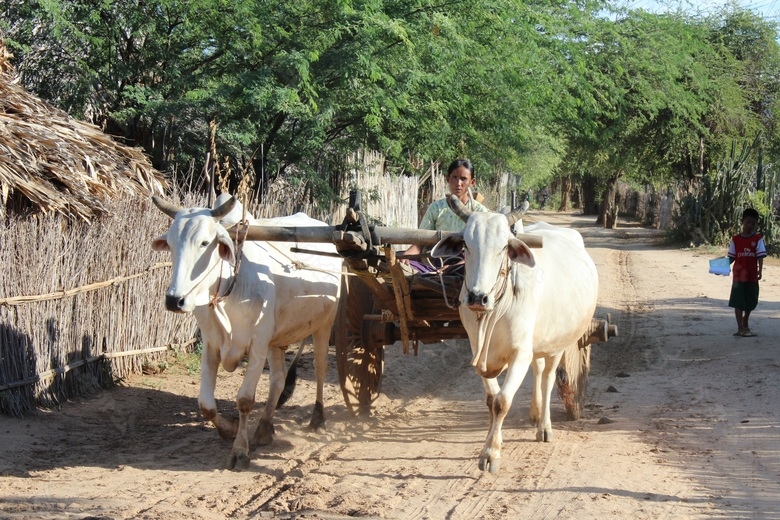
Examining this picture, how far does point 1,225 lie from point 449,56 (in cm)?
628

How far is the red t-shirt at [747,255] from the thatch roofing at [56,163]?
21.7 ft

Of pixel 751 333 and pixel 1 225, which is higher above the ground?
pixel 1 225

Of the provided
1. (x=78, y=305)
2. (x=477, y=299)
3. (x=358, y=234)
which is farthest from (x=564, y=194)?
(x=477, y=299)

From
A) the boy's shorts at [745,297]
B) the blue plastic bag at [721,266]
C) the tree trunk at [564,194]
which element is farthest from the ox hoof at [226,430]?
the tree trunk at [564,194]

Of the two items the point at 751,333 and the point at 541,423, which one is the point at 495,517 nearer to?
the point at 541,423

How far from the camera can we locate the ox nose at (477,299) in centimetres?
502

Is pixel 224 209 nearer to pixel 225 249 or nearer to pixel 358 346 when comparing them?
pixel 225 249

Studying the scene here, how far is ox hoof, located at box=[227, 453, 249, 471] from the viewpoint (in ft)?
18.2

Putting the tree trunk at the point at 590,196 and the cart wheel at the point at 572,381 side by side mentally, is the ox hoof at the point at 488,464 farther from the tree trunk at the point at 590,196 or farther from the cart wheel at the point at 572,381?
the tree trunk at the point at 590,196

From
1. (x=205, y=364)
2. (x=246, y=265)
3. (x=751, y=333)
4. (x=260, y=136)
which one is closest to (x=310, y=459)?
(x=205, y=364)

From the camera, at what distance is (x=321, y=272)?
653 centimetres

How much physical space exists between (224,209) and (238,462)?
5.20 ft

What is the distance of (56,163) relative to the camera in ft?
25.2

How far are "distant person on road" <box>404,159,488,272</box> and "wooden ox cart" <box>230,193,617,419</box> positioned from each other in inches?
19.3
